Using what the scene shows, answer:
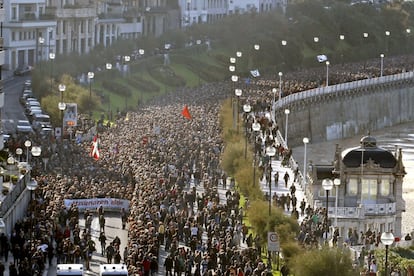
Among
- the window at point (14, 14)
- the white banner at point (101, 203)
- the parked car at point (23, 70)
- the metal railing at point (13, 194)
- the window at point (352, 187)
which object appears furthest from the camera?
the window at point (14, 14)

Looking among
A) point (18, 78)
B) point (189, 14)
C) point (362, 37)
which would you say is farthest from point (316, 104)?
point (362, 37)

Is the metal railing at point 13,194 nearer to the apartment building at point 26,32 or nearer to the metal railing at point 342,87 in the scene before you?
the metal railing at point 342,87

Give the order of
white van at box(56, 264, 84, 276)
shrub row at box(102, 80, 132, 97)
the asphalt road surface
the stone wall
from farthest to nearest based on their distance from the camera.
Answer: the stone wall
shrub row at box(102, 80, 132, 97)
the asphalt road surface
white van at box(56, 264, 84, 276)

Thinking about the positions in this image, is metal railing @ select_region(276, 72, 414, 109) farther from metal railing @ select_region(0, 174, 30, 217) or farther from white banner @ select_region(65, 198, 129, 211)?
metal railing @ select_region(0, 174, 30, 217)

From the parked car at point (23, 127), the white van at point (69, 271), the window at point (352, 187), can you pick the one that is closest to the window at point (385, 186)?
the window at point (352, 187)

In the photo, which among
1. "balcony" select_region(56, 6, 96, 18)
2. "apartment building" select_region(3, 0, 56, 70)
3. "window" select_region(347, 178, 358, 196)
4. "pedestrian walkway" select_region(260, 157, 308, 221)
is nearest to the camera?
"window" select_region(347, 178, 358, 196)

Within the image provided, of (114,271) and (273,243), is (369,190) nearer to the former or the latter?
(273,243)

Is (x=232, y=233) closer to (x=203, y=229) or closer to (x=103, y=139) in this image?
(x=203, y=229)

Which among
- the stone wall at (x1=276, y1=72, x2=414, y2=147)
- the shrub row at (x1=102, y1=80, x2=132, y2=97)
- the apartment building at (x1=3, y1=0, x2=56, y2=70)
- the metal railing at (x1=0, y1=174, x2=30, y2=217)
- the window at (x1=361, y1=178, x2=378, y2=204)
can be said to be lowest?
the stone wall at (x1=276, y1=72, x2=414, y2=147)

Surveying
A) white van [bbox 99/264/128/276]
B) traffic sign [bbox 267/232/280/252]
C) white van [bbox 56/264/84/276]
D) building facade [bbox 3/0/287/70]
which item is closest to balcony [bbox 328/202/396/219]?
traffic sign [bbox 267/232/280/252]
